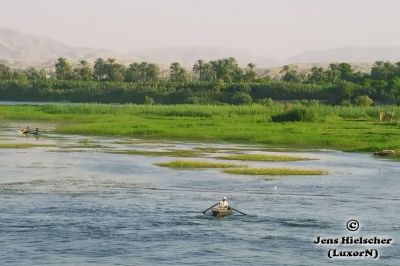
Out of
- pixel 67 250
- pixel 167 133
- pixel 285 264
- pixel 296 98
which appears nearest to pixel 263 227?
pixel 285 264

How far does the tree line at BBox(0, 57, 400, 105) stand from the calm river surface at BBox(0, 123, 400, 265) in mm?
79675

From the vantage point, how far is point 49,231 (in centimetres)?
2894

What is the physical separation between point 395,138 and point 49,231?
134 ft

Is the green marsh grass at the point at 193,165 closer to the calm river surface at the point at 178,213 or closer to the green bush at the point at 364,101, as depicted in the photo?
the calm river surface at the point at 178,213

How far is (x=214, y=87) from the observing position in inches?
5773

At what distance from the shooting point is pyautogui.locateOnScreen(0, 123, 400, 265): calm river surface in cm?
2638

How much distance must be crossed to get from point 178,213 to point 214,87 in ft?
376

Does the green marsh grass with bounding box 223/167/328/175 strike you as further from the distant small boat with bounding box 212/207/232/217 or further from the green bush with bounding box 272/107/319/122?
the green bush with bounding box 272/107/319/122

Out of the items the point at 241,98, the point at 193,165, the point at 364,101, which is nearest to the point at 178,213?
the point at 193,165

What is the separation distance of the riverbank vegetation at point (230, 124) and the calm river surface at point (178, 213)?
1491 cm

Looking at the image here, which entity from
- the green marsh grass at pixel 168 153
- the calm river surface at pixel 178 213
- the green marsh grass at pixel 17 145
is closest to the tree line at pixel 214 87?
the green marsh grass at pixel 168 153

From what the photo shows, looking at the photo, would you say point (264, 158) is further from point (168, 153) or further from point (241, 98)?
point (241, 98)

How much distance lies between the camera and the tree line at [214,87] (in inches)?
5128

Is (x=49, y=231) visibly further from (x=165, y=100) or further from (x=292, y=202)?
(x=165, y=100)
